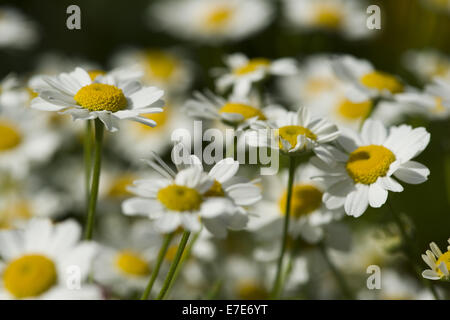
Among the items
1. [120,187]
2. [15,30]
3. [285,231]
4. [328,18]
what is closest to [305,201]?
[285,231]

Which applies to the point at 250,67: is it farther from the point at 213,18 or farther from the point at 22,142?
the point at 213,18

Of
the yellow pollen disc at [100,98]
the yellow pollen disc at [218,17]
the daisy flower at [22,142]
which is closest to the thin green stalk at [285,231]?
the yellow pollen disc at [100,98]

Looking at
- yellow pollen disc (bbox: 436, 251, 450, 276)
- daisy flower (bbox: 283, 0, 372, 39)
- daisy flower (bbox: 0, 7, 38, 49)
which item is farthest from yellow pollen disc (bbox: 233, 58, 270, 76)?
daisy flower (bbox: 0, 7, 38, 49)

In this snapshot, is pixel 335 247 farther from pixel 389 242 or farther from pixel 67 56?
pixel 67 56

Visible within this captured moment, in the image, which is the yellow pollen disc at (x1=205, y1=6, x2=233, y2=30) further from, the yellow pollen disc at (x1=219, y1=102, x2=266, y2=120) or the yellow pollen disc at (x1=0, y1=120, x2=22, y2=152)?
the yellow pollen disc at (x1=219, y1=102, x2=266, y2=120)
